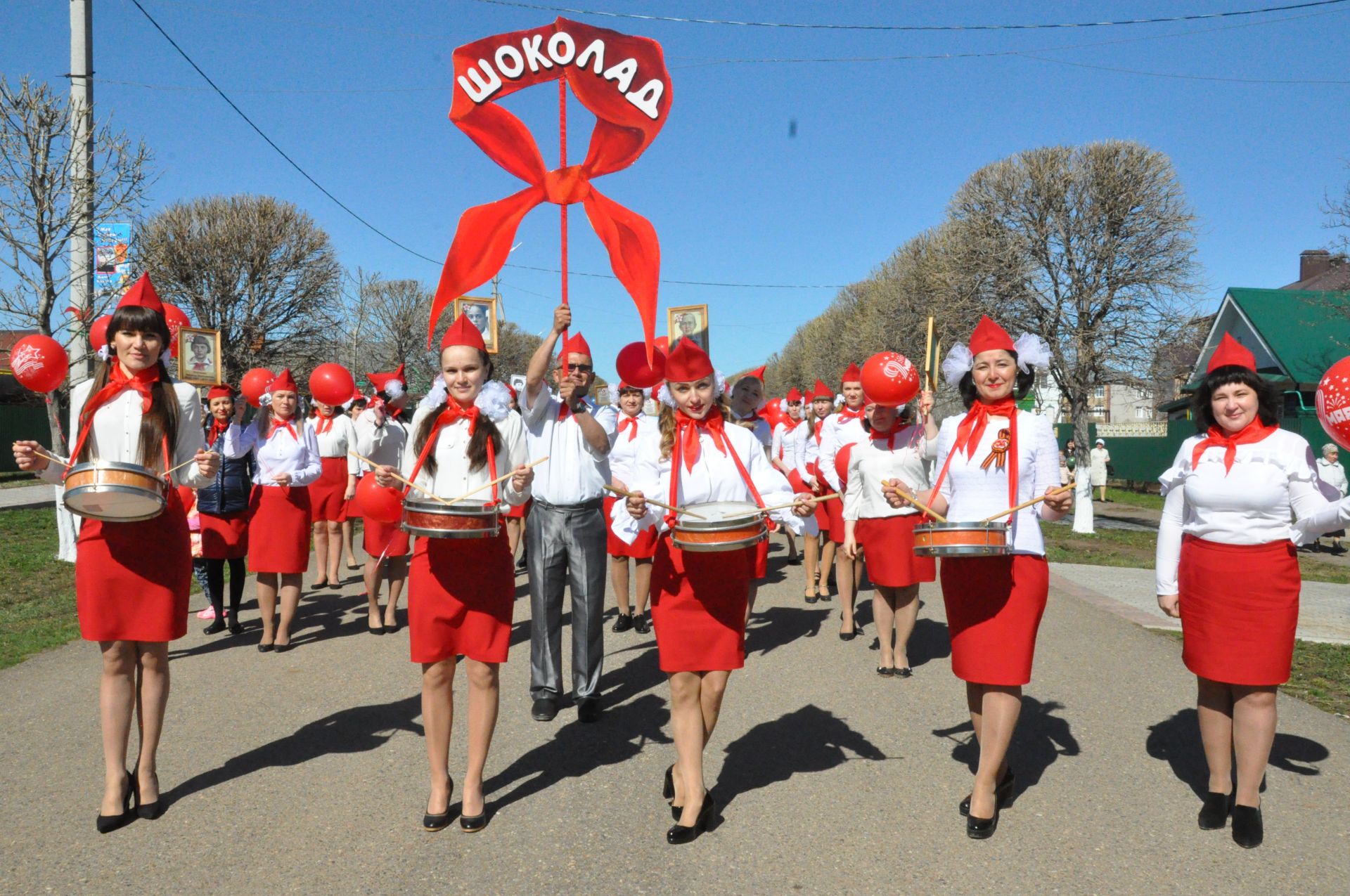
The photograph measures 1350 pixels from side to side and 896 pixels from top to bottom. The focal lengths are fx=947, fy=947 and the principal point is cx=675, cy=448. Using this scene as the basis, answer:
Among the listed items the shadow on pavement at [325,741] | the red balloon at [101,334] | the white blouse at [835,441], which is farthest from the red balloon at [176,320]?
the white blouse at [835,441]

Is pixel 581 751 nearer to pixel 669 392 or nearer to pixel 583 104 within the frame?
pixel 669 392

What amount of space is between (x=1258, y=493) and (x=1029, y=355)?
1.08 meters

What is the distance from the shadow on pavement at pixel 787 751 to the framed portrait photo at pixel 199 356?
5.29 m

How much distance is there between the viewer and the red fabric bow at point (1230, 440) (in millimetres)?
4031

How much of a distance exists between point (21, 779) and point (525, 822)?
246cm

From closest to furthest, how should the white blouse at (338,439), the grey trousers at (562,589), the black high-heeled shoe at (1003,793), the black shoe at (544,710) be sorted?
1. the black high-heeled shoe at (1003,793)
2. the black shoe at (544,710)
3. the grey trousers at (562,589)
4. the white blouse at (338,439)

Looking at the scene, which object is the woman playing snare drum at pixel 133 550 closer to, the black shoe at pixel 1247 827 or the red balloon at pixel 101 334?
the red balloon at pixel 101 334

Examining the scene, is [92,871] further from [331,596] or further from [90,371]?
[90,371]

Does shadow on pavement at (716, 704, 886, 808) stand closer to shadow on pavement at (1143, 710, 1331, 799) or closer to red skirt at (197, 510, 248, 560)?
shadow on pavement at (1143, 710, 1331, 799)

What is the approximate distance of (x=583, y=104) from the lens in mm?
4695

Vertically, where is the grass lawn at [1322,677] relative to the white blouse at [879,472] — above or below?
below

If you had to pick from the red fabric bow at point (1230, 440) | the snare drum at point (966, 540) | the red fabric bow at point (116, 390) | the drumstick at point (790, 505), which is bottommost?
the snare drum at point (966, 540)

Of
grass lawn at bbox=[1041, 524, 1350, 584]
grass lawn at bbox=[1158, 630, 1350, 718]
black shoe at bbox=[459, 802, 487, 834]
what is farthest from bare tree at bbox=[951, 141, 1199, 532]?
black shoe at bbox=[459, 802, 487, 834]

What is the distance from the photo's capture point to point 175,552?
164 inches
